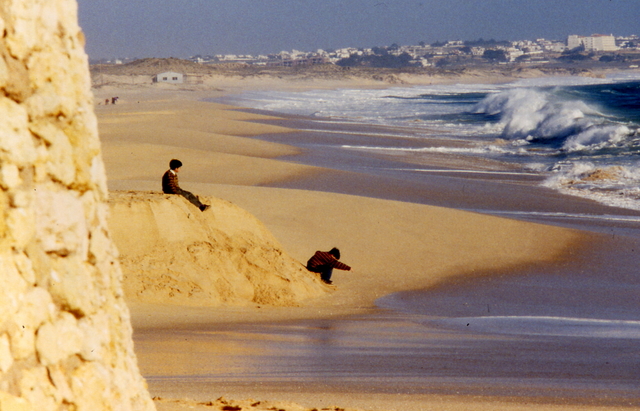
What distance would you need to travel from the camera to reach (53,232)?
2.95m

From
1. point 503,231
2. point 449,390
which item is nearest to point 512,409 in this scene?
point 449,390

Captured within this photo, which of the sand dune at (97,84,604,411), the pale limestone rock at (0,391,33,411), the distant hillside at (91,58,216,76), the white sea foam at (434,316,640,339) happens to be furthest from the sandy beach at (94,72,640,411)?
the distant hillside at (91,58,216,76)

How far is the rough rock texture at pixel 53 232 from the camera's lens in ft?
9.11

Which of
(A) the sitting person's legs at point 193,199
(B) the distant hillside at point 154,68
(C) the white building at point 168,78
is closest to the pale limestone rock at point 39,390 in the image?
(A) the sitting person's legs at point 193,199

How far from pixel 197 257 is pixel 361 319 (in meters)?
2.17

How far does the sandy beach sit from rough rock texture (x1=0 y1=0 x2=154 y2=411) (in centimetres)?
156

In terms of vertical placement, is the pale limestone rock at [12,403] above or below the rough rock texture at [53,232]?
below

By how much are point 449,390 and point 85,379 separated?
321 cm

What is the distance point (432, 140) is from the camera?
32188 millimetres

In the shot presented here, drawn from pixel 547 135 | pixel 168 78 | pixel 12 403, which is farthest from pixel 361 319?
pixel 168 78

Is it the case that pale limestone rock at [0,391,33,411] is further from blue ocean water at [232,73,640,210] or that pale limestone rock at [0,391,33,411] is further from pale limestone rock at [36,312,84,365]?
blue ocean water at [232,73,640,210]

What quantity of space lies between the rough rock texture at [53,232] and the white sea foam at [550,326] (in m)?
5.53

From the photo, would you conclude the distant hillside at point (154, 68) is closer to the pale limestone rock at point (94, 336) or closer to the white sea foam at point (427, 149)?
the white sea foam at point (427, 149)

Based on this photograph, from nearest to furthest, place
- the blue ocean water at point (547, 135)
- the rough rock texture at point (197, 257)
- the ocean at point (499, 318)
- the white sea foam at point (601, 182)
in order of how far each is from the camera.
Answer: the ocean at point (499, 318) → the rough rock texture at point (197, 257) → the white sea foam at point (601, 182) → the blue ocean water at point (547, 135)
